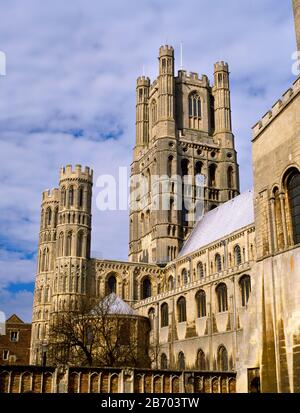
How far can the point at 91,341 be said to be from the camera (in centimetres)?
3616

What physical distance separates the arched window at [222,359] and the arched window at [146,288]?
1938 cm

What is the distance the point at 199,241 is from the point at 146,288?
27.3ft

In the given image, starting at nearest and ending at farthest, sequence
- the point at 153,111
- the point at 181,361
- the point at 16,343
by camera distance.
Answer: the point at 181,361, the point at 16,343, the point at 153,111

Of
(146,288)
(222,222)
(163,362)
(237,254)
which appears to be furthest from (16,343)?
(237,254)

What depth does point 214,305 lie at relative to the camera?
4531 centimetres

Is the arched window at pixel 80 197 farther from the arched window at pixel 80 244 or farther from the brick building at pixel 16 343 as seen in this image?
the brick building at pixel 16 343

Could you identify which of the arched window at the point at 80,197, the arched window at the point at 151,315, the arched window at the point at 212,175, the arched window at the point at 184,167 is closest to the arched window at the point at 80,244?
the arched window at the point at 80,197

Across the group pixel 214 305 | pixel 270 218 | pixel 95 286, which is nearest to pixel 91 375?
pixel 270 218

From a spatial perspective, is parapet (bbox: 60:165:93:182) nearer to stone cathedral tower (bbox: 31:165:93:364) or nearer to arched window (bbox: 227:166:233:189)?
stone cathedral tower (bbox: 31:165:93:364)

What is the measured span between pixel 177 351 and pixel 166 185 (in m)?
23.2

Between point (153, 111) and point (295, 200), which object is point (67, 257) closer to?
point (153, 111)

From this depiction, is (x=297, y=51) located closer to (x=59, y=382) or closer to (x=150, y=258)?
(x=59, y=382)

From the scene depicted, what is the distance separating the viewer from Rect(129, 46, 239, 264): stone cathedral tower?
6600 centimetres

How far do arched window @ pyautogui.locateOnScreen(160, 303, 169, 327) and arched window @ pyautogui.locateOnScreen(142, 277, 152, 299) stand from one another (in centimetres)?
886
